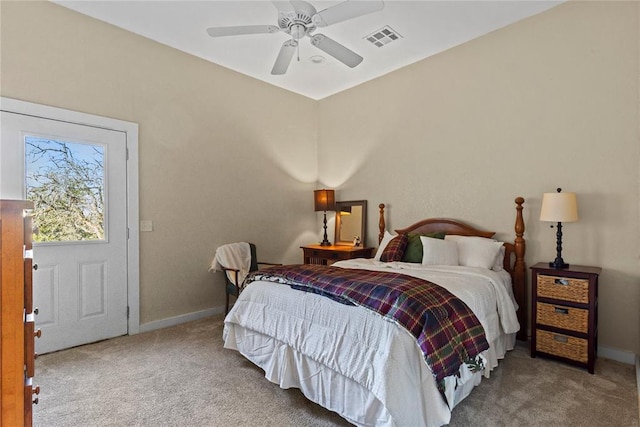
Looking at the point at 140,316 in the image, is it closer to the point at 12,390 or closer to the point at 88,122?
the point at 88,122

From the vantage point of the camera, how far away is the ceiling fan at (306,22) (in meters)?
2.30

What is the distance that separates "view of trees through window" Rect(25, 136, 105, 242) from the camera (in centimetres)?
291

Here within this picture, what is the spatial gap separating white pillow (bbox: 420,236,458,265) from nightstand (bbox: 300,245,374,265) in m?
1.16

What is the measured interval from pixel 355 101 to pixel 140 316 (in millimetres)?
3859

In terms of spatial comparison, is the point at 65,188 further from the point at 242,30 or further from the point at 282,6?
the point at 282,6

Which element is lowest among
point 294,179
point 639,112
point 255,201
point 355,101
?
point 255,201

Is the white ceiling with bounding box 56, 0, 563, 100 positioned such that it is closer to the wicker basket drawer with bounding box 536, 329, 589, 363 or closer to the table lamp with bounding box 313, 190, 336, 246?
the table lamp with bounding box 313, 190, 336, 246

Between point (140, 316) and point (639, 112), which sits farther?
point (140, 316)

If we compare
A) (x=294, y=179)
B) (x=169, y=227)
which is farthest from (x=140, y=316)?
(x=294, y=179)

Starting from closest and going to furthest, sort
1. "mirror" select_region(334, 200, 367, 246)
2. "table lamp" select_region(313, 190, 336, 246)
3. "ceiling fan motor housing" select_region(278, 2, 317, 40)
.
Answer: "ceiling fan motor housing" select_region(278, 2, 317, 40) → "mirror" select_region(334, 200, 367, 246) → "table lamp" select_region(313, 190, 336, 246)

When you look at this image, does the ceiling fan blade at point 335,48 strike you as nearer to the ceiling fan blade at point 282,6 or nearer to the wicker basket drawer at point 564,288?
the ceiling fan blade at point 282,6

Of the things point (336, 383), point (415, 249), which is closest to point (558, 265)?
point (415, 249)

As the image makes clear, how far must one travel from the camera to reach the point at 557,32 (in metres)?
3.06

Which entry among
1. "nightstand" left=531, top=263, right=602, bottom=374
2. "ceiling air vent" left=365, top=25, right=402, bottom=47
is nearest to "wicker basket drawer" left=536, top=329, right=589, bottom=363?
"nightstand" left=531, top=263, right=602, bottom=374
